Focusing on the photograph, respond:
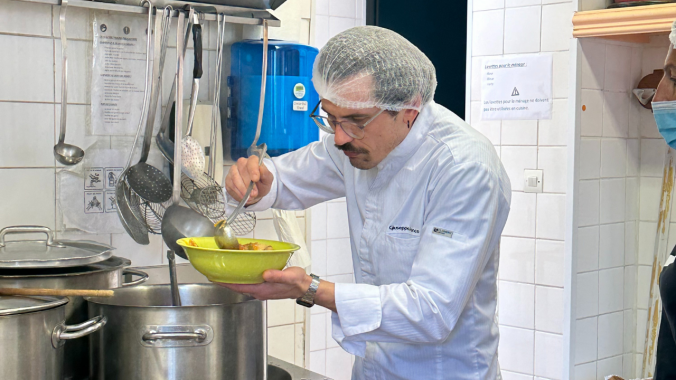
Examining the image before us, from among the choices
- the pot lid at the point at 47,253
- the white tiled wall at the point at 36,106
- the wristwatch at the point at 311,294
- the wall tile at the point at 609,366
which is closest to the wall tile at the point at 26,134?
the white tiled wall at the point at 36,106

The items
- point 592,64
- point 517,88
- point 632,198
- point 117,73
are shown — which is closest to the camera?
point 117,73

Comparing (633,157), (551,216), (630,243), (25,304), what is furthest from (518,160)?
(25,304)

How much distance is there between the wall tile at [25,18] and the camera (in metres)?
1.58

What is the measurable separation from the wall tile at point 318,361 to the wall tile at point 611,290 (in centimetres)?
103

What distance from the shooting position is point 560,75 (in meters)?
2.63

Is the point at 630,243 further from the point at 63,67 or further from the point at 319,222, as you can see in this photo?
the point at 63,67

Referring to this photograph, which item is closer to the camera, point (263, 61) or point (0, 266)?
point (0, 266)

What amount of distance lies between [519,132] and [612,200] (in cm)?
42

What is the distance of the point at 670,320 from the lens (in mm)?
1307

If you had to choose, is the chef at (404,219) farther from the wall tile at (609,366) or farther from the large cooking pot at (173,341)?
the wall tile at (609,366)

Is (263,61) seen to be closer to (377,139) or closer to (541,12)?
(377,139)

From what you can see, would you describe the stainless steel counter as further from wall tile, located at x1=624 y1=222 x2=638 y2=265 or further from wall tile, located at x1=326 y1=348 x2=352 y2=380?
wall tile, located at x1=624 y1=222 x2=638 y2=265

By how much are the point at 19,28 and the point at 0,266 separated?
22.4 inches

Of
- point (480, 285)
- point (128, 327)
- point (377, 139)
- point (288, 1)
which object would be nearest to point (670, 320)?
point (480, 285)
